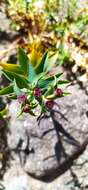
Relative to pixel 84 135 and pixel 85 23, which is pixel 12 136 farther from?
pixel 85 23

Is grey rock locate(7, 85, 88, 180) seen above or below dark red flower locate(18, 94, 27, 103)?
below

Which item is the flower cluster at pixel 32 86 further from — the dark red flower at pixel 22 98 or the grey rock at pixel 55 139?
the grey rock at pixel 55 139

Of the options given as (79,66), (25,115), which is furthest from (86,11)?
(25,115)

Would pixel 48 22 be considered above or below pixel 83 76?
above

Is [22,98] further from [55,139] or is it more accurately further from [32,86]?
[55,139]

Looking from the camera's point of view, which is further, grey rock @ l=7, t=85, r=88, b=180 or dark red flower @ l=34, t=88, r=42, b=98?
grey rock @ l=7, t=85, r=88, b=180

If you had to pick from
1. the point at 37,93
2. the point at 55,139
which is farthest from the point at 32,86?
the point at 55,139

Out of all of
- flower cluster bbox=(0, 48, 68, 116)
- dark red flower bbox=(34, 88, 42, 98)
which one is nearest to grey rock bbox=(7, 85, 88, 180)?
flower cluster bbox=(0, 48, 68, 116)

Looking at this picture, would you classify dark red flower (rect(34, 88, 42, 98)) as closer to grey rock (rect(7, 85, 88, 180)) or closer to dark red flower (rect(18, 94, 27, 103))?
dark red flower (rect(18, 94, 27, 103))

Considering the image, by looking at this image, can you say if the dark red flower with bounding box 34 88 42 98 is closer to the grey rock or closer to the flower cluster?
the flower cluster

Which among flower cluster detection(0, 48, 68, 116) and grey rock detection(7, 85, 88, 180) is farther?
grey rock detection(7, 85, 88, 180)
